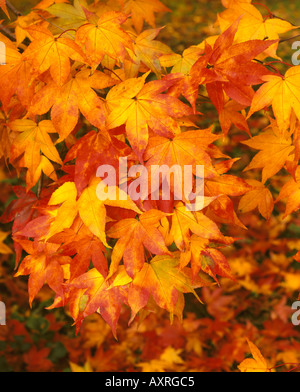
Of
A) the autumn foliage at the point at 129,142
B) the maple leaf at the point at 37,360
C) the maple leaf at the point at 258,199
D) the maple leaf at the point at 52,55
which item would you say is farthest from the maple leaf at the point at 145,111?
the maple leaf at the point at 37,360

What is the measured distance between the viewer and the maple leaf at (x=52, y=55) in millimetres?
792

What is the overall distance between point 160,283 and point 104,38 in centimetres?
56

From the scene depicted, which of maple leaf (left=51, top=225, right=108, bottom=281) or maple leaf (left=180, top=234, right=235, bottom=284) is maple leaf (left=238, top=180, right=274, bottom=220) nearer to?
maple leaf (left=180, top=234, right=235, bottom=284)

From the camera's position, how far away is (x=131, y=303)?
86 cm

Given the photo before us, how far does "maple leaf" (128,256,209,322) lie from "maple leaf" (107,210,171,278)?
0.23ft

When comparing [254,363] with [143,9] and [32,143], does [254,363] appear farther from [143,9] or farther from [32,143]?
[143,9]

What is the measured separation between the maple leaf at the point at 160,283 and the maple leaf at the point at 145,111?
296 mm

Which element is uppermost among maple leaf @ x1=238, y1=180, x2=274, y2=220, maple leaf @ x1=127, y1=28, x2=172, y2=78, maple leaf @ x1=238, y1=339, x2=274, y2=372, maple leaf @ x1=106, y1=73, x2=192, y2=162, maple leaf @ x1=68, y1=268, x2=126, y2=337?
maple leaf @ x1=127, y1=28, x2=172, y2=78

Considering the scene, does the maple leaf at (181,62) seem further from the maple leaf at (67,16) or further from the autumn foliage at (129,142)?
the maple leaf at (67,16)

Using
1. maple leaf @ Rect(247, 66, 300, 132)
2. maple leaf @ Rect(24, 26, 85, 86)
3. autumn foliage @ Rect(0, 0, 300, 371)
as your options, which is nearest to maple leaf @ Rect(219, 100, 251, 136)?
autumn foliage @ Rect(0, 0, 300, 371)

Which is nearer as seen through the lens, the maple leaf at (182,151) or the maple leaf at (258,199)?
the maple leaf at (182,151)

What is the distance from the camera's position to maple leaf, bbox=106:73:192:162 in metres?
0.79
